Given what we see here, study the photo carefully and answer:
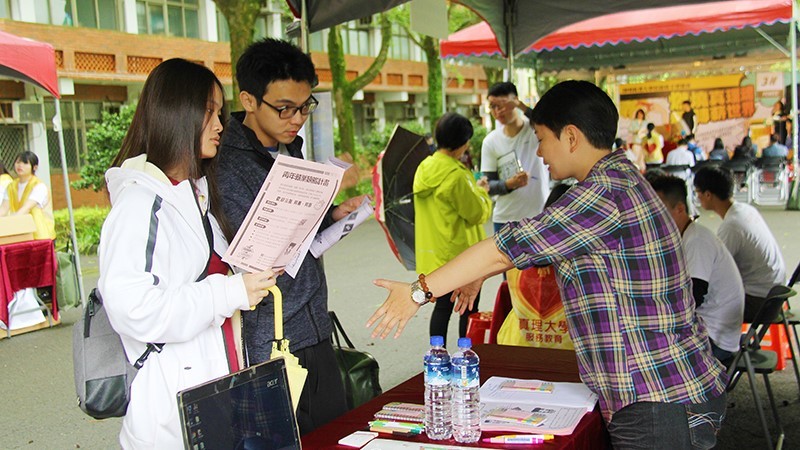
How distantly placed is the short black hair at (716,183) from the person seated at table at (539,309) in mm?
1469

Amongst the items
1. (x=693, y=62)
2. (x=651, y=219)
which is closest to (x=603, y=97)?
(x=651, y=219)

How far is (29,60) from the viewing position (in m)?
7.12

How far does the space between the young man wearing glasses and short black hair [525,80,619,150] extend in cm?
82

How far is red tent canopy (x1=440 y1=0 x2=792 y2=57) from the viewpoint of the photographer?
8.59 metres

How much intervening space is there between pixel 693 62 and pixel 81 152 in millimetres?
14589

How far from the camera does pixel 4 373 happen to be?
6.25 metres

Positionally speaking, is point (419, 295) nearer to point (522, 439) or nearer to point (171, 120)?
point (522, 439)

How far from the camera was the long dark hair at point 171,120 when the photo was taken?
6.80ft

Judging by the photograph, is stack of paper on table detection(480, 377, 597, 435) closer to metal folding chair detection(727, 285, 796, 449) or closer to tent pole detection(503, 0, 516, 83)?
metal folding chair detection(727, 285, 796, 449)

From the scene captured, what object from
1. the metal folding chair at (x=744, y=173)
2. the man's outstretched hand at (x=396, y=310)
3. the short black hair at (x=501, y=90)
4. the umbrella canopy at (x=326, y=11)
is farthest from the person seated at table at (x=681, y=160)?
the man's outstretched hand at (x=396, y=310)

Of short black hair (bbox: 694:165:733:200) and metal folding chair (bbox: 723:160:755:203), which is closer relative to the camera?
short black hair (bbox: 694:165:733:200)

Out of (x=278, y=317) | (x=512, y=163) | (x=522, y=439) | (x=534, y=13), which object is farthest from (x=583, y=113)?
(x=534, y=13)

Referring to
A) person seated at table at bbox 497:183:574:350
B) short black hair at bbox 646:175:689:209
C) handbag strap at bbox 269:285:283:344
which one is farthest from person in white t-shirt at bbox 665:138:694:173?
handbag strap at bbox 269:285:283:344

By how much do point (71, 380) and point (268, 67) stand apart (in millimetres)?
4314
